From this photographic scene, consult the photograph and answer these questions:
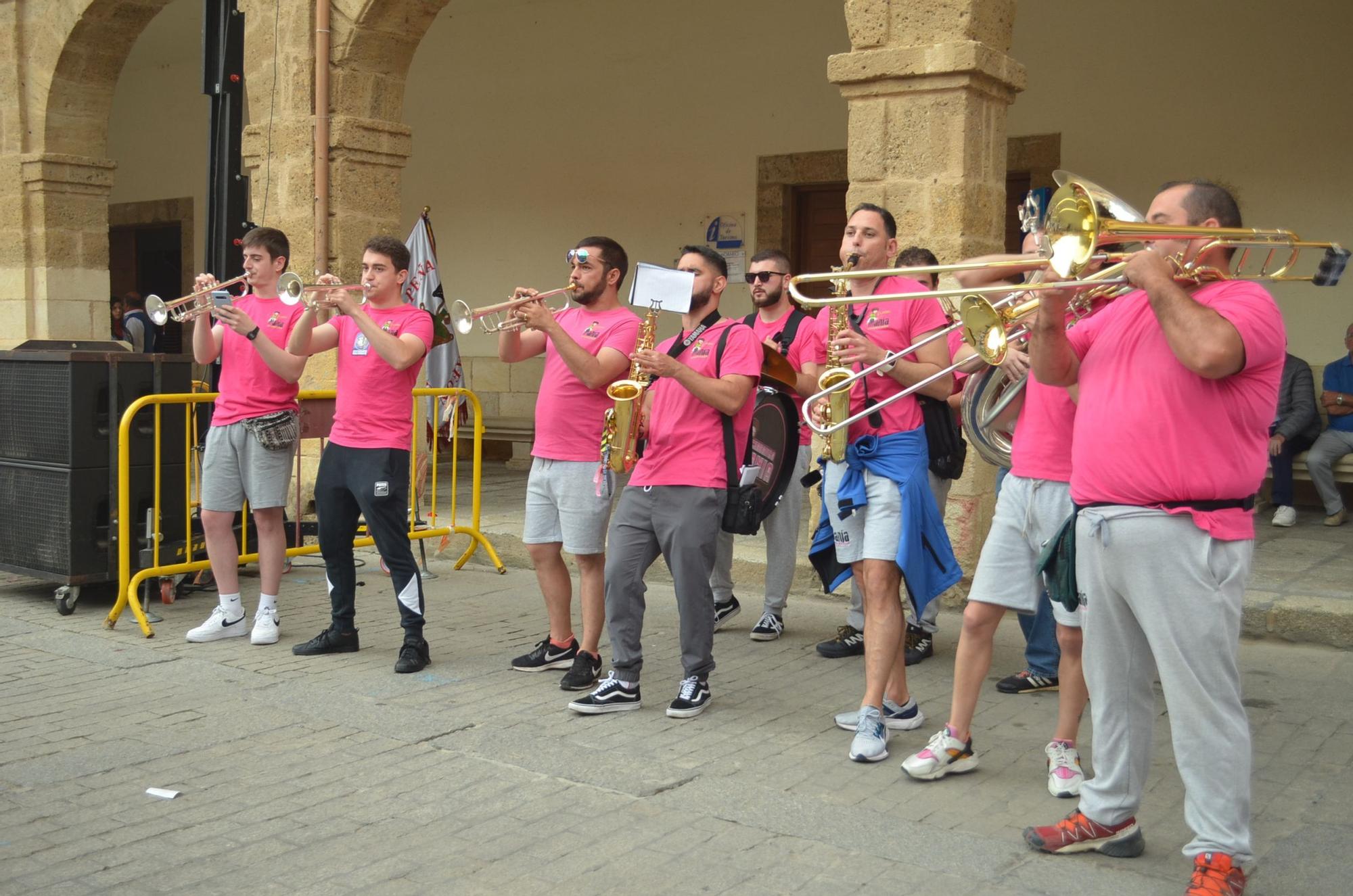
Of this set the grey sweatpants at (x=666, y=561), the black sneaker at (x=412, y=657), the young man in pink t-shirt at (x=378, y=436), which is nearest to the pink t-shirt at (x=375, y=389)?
the young man in pink t-shirt at (x=378, y=436)

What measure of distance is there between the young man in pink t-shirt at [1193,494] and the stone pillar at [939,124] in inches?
133

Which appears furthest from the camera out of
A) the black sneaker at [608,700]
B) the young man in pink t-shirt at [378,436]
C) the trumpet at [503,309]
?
the young man in pink t-shirt at [378,436]

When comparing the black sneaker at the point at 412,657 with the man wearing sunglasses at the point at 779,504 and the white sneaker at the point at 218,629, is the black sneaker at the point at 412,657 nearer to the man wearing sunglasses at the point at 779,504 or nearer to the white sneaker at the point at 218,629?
the white sneaker at the point at 218,629

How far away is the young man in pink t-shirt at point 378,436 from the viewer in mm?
5637

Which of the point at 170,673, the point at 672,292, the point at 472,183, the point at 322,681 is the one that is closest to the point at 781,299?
the point at 672,292

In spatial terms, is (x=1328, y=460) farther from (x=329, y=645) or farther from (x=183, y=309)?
(x=183, y=309)

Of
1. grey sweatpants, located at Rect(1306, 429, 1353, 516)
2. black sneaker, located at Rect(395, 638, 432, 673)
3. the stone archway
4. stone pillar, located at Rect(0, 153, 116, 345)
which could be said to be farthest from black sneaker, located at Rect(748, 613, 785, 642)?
the stone archway

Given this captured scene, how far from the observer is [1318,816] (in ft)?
12.9

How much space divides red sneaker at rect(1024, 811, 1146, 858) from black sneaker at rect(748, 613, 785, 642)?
8.95ft

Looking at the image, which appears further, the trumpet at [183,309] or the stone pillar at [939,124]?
the stone pillar at [939,124]

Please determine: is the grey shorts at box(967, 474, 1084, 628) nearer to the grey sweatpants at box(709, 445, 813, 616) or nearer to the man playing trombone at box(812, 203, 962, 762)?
the man playing trombone at box(812, 203, 962, 762)

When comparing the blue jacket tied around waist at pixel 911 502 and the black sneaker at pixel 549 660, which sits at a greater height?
the blue jacket tied around waist at pixel 911 502

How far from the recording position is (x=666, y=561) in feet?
16.4

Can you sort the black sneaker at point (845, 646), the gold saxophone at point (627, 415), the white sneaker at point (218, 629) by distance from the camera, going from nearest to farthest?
the gold saxophone at point (627, 415), the black sneaker at point (845, 646), the white sneaker at point (218, 629)
